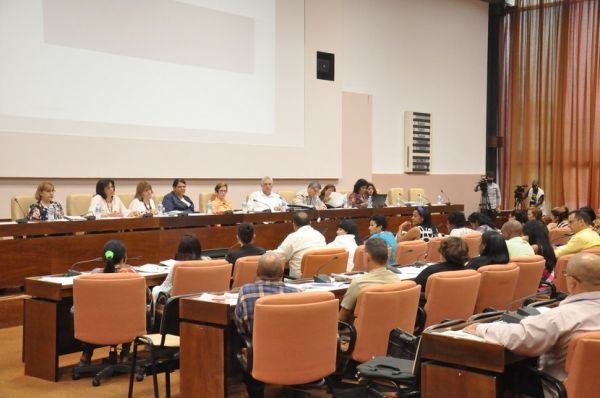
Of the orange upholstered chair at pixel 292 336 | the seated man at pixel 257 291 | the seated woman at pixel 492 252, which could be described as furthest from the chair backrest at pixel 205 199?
the orange upholstered chair at pixel 292 336

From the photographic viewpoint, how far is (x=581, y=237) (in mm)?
6434

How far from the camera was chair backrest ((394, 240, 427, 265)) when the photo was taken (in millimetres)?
6359

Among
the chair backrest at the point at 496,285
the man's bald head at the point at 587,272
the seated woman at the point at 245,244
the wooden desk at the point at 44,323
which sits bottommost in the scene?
the wooden desk at the point at 44,323

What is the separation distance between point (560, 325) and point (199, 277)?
257 centimetres

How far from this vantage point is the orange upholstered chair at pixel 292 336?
3.28m

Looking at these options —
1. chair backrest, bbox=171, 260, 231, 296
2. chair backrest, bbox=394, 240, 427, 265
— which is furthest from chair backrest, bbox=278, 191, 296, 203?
chair backrest, bbox=171, 260, 231, 296

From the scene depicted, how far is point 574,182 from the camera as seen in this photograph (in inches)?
601

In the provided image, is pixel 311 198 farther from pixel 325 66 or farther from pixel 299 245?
pixel 299 245

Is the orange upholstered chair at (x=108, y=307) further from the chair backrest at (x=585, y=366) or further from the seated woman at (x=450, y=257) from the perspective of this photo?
the chair backrest at (x=585, y=366)

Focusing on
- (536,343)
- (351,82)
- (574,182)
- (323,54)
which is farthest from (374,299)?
(574,182)

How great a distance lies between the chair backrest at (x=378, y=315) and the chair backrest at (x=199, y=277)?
123 centimetres

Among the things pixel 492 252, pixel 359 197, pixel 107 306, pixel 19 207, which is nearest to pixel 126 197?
pixel 19 207

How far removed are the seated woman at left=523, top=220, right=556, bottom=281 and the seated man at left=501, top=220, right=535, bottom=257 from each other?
1.41ft

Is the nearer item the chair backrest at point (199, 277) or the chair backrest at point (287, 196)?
the chair backrest at point (199, 277)
